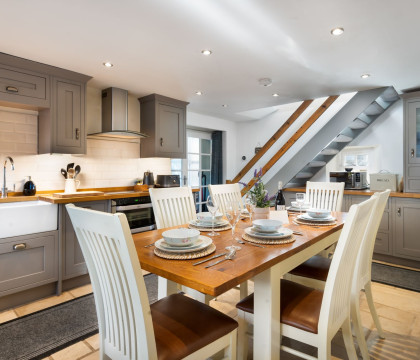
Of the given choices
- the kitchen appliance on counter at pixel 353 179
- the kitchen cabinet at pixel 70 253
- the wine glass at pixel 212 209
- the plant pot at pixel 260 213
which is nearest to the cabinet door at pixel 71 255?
the kitchen cabinet at pixel 70 253

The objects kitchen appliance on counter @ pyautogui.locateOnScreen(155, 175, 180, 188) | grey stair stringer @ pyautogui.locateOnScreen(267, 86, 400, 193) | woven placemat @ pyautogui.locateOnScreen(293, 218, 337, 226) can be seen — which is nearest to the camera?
woven placemat @ pyautogui.locateOnScreen(293, 218, 337, 226)

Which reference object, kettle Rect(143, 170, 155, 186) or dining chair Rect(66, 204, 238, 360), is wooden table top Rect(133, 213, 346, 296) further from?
kettle Rect(143, 170, 155, 186)

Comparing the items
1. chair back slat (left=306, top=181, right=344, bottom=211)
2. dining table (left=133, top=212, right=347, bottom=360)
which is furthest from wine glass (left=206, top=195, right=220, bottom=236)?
chair back slat (left=306, top=181, right=344, bottom=211)

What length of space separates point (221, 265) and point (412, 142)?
3.43 m

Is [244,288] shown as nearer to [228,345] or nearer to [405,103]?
[228,345]

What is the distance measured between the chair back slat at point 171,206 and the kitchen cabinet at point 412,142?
111 inches

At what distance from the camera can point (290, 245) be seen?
1386 millimetres

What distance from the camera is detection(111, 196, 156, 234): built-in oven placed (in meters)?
3.04

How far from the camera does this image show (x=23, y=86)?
2.59 meters

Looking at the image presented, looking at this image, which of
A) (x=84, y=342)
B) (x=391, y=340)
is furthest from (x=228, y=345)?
(x=391, y=340)

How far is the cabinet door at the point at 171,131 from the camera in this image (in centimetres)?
386

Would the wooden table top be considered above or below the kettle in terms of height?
below

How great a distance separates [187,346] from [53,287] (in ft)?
6.94

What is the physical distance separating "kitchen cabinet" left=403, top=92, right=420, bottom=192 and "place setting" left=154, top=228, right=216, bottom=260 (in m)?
3.18
